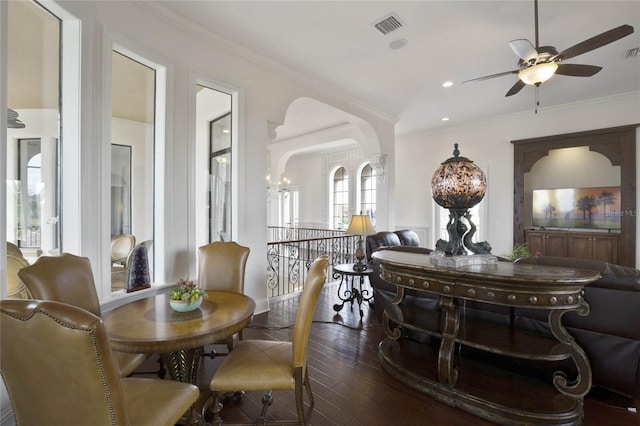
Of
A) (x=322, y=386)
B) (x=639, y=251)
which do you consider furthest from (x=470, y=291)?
(x=639, y=251)

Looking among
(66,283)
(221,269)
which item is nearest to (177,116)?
(221,269)

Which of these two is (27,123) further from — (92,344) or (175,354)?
(92,344)

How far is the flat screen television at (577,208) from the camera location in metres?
5.40

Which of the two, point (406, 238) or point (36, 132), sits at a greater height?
point (36, 132)

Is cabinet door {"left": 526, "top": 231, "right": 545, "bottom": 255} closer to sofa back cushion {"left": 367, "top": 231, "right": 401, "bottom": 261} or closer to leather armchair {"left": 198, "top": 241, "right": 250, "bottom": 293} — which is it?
sofa back cushion {"left": 367, "top": 231, "right": 401, "bottom": 261}

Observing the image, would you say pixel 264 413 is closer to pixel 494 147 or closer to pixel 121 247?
pixel 121 247

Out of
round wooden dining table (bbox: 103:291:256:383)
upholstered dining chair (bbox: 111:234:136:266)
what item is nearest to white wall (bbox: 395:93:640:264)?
round wooden dining table (bbox: 103:291:256:383)

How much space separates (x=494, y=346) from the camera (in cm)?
191

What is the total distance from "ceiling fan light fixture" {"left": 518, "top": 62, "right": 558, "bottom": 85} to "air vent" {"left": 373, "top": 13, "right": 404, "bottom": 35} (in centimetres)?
136

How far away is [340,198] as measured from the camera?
984 cm

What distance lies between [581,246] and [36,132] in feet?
26.8

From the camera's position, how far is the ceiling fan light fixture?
2744 mm

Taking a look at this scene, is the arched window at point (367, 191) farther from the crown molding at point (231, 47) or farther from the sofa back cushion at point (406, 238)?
the crown molding at point (231, 47)

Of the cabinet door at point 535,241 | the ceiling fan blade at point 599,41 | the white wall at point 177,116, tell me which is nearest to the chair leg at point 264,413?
the white wall at point 177,116
